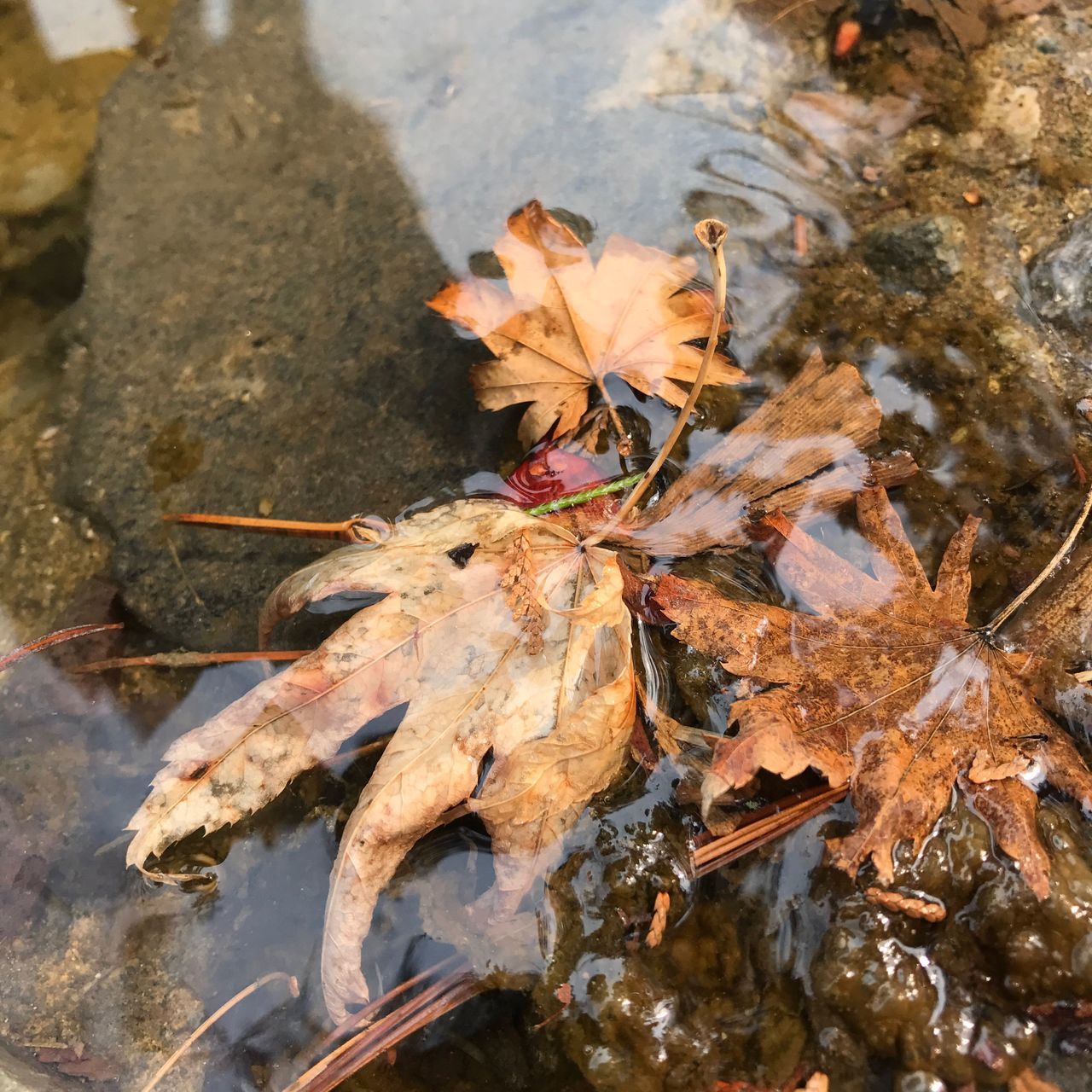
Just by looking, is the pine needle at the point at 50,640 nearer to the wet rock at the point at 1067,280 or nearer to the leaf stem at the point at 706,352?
the leaf stem at the point at 706,352

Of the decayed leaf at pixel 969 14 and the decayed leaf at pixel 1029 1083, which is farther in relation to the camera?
the decayed leaf at pixel 969 14

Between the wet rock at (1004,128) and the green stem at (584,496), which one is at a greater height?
the wet rock at (1004,128)

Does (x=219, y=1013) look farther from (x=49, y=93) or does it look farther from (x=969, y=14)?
(x=969, y=14)

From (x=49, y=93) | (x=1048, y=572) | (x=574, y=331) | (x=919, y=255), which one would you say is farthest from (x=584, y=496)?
(x=49, y=93)

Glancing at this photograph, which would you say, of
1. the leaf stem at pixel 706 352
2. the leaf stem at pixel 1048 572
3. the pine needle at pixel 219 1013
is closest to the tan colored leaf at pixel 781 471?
the leaf stem at pixel 706 352

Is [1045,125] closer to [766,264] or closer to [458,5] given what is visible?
[766,264]

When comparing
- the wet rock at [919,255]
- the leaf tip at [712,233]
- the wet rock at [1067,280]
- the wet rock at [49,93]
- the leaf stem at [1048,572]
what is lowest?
the leaf stem at [1048,572]

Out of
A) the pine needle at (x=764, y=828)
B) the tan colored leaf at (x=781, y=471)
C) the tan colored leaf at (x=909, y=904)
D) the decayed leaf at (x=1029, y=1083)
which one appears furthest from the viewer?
the tan colored leaf at (x=781, y=471)

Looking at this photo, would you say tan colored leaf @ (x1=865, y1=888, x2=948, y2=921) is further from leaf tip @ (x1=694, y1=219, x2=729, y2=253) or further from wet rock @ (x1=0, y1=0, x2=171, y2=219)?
wet rock @ (x1=0, y1=0, x2=171, y2=219)
